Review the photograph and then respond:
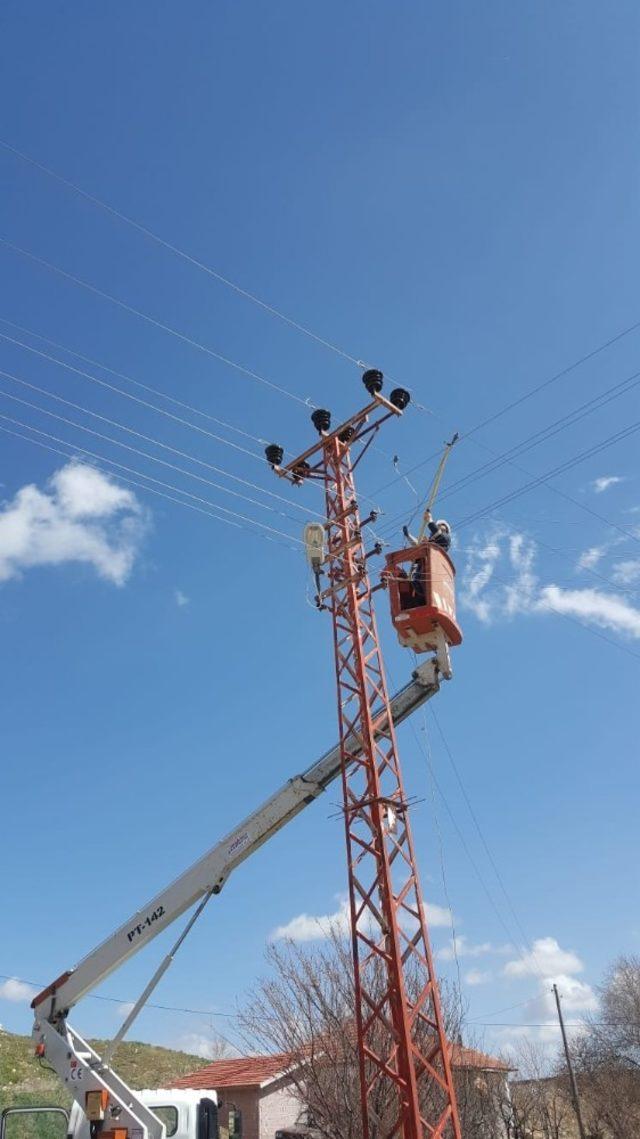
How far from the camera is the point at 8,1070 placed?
32.8 meters

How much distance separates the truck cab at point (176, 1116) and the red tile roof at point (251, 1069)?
32.4 ft

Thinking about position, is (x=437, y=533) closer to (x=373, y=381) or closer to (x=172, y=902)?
(x=373, y=381)

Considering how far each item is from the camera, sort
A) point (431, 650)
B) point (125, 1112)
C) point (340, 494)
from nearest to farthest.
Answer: point (125, 1112), point (431, 650), point (340, 494)

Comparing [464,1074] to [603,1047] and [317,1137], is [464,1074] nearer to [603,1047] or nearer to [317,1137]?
[317,1137]

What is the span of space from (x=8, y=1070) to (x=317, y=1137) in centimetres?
1903

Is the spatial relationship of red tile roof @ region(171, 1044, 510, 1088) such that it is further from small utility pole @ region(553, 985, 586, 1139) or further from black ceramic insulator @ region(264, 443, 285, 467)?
black ceramic insulator @ region(264, 443, 285, 467)

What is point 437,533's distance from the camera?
15828 millimetres

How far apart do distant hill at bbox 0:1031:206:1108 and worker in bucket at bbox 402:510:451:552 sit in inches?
743

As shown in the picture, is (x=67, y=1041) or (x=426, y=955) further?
(x=67, y=1041)

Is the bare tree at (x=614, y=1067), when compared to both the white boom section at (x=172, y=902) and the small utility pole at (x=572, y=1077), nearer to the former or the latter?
the small utility pole at (x=572, y=1077)

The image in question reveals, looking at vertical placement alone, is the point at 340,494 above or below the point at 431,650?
above

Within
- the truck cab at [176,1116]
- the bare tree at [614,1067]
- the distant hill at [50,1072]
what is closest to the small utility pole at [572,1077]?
the bare tree at [614,1067]

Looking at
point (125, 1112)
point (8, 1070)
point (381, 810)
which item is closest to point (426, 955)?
point (381, 810)

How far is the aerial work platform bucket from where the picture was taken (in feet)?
48.1
